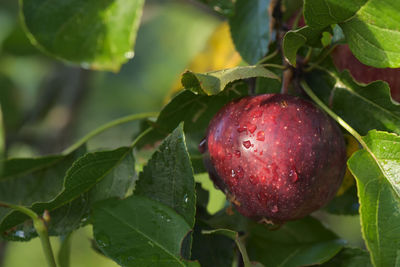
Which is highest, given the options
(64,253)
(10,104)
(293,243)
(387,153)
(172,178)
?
(387,153)

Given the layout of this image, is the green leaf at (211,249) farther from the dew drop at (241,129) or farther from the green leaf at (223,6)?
the green leaf at (223,6)

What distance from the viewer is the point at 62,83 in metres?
2.04

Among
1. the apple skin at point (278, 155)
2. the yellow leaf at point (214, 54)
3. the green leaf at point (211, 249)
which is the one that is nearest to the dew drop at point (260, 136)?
the apple skin at point (278, 155)

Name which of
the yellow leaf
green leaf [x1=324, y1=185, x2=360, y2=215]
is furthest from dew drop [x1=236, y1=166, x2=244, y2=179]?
the yellow leaf

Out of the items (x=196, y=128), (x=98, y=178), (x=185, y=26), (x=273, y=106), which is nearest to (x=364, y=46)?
(x=273, y=106)

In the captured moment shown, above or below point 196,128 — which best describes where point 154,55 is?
below

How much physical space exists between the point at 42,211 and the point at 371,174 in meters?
0.47

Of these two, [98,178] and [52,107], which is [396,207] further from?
[52,107]

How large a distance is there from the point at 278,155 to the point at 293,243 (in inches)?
10.2

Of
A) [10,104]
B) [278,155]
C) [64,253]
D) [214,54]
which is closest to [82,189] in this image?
[64,253]

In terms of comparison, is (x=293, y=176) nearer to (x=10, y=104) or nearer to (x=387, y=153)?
(x=387, y=153)

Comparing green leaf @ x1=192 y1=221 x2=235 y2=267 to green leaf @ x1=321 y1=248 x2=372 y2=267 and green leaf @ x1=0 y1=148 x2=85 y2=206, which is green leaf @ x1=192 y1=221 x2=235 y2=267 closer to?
green leaf @ x1=321 y1=248 x2=372 y2=267

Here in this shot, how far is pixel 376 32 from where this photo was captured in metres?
0.76

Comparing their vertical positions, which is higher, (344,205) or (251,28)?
(251,28)
